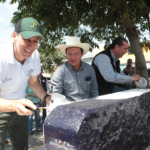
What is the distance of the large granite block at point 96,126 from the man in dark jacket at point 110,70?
1028 millimetres

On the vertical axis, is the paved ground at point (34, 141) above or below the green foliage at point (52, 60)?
below

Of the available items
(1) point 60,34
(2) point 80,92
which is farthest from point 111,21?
(2) point 80,92

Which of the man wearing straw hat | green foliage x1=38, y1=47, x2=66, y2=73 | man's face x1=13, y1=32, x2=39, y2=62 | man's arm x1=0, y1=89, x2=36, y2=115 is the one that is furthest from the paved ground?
green foliage x1=38, y1=47, x2=66, y2=73

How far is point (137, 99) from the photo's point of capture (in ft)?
6.31

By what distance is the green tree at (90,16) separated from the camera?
4004 millimetres

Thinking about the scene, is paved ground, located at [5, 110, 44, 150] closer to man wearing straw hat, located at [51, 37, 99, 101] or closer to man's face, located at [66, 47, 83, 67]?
man wearing straw hat, located at [51, 37, 99, 101]

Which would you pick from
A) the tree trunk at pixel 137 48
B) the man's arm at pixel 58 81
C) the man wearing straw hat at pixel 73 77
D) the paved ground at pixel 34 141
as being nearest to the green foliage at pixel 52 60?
the paved ground at pixel 34 141

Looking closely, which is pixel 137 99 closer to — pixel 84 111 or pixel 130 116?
pixel 130 116

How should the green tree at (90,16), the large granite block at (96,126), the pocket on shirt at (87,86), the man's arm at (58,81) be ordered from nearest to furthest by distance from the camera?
the large granite block at (96,126), the man's arm at (58,81), the pocket on shirt at (87,86), the green tree at (90,16)

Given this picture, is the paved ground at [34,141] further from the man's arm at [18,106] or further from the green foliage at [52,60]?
the green foliage at [52,60]

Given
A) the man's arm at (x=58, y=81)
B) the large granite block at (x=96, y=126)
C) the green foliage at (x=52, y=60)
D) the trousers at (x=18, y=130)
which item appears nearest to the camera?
the large granite block at (x=96, y=126)

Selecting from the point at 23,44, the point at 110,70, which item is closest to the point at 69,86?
the point at 110,70

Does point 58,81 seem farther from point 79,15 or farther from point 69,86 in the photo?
point 79,15

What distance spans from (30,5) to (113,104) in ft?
13.8
